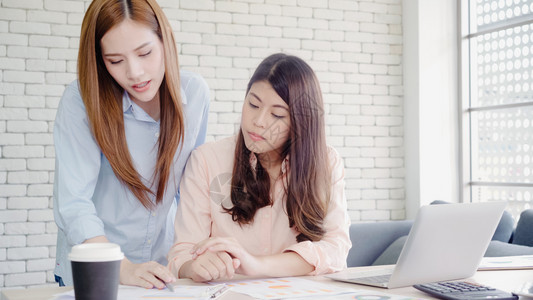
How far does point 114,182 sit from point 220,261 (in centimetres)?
55

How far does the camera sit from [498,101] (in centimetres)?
495

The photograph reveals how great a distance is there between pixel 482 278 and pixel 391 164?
3564 mm

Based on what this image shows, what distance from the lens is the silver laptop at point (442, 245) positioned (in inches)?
56.8

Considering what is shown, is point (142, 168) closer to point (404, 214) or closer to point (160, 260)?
point (160, 260)

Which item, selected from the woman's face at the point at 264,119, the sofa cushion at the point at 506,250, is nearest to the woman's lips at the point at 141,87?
the woman's face at the point at 264,119

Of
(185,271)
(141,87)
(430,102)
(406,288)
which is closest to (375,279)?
(406,288)

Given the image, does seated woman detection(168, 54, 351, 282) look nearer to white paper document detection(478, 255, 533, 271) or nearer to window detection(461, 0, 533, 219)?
white paper document detection(478, 255, 533, 271)

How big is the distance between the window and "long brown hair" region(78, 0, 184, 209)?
3.54 metres

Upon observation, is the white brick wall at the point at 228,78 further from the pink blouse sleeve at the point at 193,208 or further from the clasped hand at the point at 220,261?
the clasped hand at the point at 220,261

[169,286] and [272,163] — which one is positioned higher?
[272,163]

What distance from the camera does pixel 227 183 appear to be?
201 cm

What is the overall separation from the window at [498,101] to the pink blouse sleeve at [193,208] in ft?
11.2

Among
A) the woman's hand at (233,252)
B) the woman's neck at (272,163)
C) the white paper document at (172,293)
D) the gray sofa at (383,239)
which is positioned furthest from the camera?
the gray sofa at (383,239)

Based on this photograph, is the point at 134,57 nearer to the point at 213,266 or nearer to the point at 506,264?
the point at 213,266
